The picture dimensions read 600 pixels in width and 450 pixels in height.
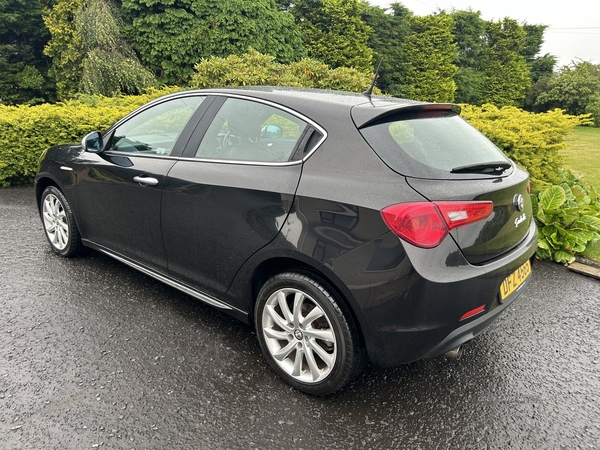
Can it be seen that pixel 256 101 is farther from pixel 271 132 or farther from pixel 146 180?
pixel 146 180

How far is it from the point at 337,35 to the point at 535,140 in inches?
755

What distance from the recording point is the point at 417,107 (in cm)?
251

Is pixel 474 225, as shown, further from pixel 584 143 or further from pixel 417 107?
pixel 584 143

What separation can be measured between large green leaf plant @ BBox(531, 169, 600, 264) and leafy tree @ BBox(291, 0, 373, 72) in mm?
18676

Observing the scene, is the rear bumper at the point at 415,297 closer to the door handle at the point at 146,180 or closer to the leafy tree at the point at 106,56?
the door handle at the point at 146,180

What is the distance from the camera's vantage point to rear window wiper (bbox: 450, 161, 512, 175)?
2.27 m

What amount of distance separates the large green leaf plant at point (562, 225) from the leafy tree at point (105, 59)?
12.7 meters

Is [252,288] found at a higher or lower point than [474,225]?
lower

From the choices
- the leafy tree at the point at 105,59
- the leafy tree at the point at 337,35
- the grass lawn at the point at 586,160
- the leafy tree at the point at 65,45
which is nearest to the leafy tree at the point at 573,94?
the leafy tree at the point at 337,35

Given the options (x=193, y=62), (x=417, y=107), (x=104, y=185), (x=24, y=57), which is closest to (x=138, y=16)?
(x=193, y=62)

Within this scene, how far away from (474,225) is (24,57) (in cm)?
2516

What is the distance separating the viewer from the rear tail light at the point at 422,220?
200 centimetres

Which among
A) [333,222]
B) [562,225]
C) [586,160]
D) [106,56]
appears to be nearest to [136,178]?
[333,222]

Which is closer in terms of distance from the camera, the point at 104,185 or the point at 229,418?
the point at 229,418
